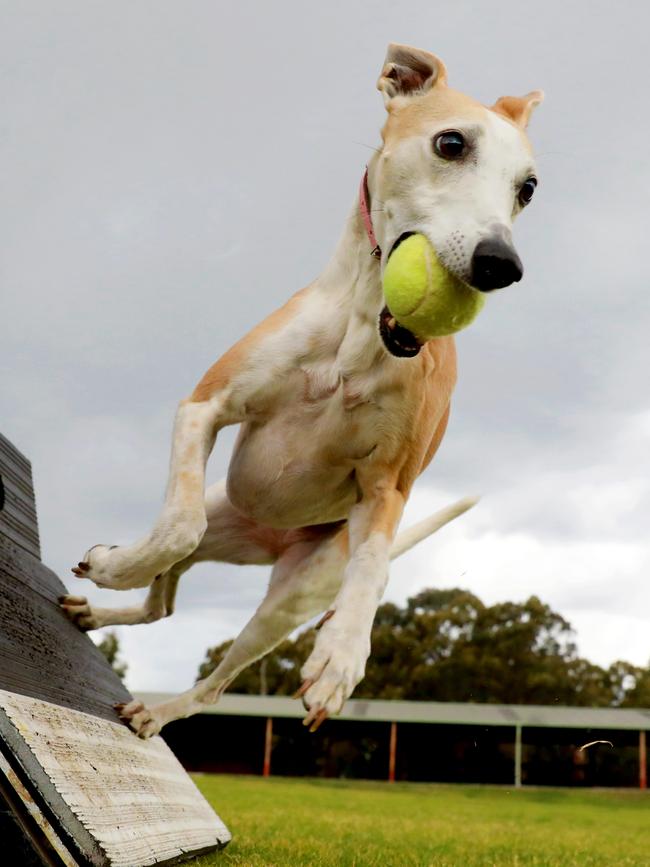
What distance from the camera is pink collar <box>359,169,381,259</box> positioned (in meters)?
3.77

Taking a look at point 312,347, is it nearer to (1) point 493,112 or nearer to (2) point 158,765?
(1) point 493,112

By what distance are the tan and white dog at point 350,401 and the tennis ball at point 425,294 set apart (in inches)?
2.4

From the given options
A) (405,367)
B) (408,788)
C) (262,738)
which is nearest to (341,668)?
(405,367)

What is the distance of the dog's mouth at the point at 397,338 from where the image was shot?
3457mm

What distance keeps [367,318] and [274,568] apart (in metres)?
1.49

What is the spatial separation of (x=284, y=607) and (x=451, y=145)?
2212 millimetres

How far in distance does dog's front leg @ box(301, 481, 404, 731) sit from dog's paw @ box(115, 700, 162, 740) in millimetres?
1360

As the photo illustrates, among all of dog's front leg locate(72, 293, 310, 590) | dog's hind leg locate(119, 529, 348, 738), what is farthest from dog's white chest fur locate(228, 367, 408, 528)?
dog's hind leg locate(119, 529, 348, 738)

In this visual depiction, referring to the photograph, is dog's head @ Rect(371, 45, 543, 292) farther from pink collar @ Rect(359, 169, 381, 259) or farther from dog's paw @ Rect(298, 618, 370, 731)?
dog's paw @ Rect(298, 618, 370, 731)

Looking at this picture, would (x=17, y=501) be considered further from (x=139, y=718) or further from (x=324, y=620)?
(x=324, y=620)

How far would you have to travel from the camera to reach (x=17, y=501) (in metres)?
4.57

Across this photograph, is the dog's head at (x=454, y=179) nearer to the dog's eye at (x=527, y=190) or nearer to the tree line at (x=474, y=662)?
the dog's eye at (x=527, y=190)

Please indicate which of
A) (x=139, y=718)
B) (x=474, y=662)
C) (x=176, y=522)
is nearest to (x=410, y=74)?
(x=176, y=522)

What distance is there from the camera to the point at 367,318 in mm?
3875
